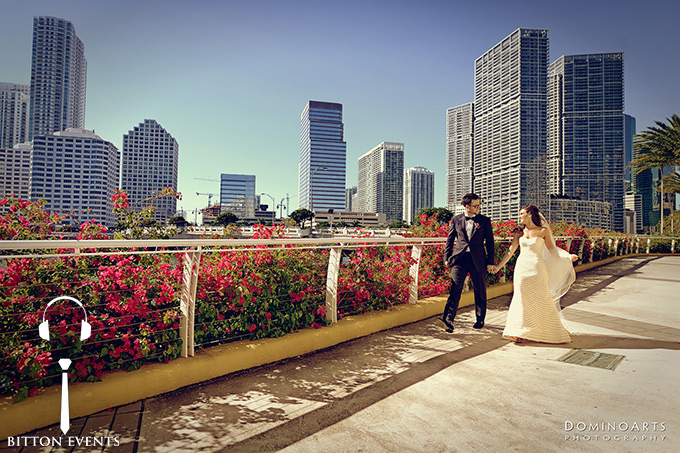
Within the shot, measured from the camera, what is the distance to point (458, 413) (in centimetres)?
297

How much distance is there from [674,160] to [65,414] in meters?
37.4

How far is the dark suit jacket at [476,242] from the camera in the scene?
5.44 meters

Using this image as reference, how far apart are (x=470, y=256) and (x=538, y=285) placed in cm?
95

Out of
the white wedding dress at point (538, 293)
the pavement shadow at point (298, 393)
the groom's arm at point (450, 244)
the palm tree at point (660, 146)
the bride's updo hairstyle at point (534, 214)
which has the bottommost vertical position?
the pavement shadow at point (298, 393)

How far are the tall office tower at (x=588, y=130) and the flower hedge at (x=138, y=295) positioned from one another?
621ft

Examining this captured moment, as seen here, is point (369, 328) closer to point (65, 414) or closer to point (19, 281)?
point (65, 414)

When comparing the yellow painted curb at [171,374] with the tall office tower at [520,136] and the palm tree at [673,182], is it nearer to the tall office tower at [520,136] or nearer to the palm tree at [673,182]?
the palm tree at [673,182]

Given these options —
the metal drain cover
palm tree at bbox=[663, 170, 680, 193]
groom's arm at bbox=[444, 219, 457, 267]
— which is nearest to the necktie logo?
groom's arm at bbox=[444, 219, 457, 267]

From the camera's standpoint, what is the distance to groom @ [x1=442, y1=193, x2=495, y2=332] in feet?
17.9

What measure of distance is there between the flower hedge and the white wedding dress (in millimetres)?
1910

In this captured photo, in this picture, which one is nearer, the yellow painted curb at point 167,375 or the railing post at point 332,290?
the yellow painted curb at point 167,375

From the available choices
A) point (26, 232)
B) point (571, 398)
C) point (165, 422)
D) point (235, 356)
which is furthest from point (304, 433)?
point (26, 232)

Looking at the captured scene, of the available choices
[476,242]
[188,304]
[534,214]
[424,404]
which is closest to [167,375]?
[188,304]

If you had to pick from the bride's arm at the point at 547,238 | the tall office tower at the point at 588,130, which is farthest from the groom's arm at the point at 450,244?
the tall office tower at the point at 588,130
